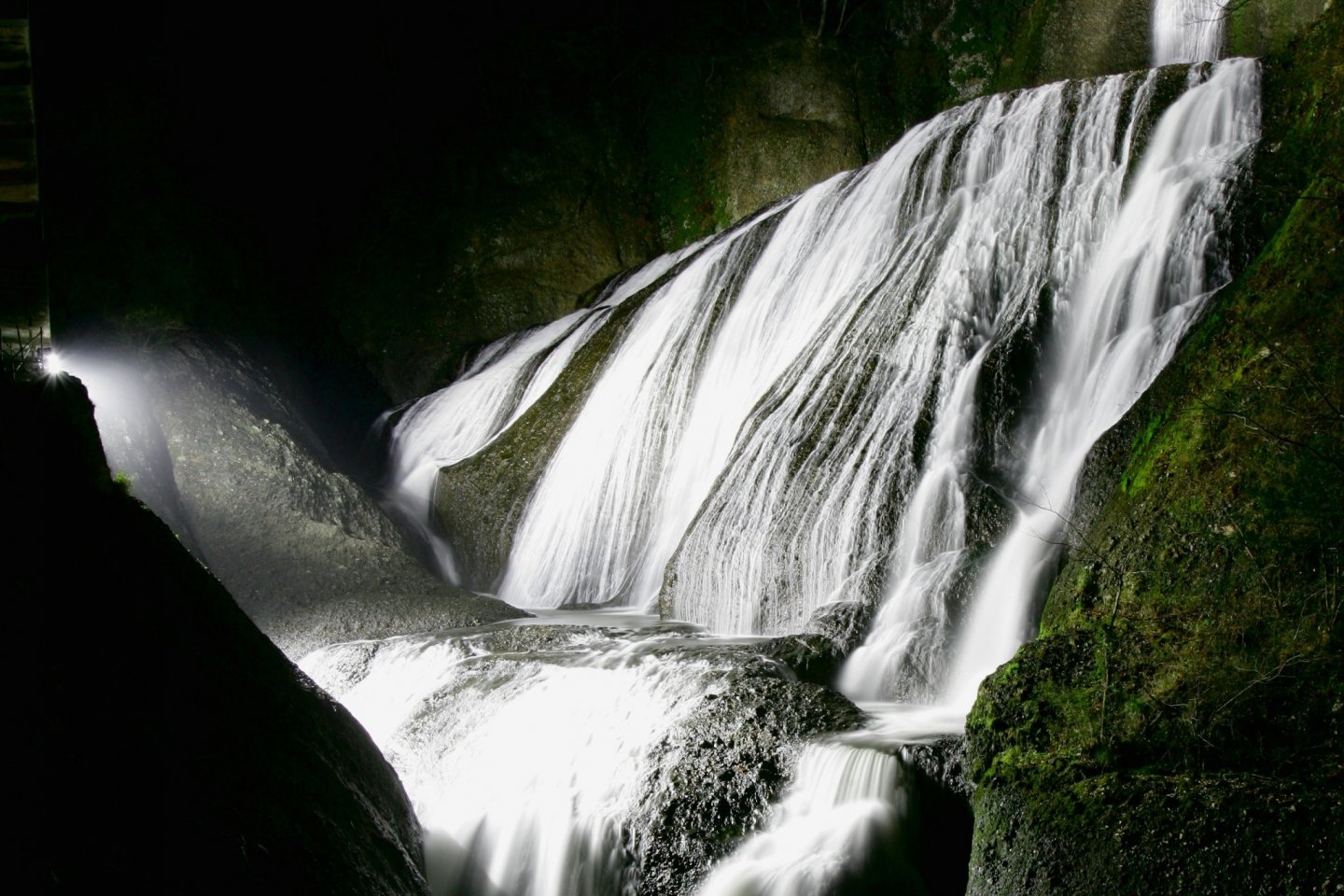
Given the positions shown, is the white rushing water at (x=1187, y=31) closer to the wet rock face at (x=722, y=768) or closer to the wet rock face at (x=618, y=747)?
the wet rock face at (x=618, y=747)

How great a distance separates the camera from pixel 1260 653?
11.5ft

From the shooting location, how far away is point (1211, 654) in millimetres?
3629

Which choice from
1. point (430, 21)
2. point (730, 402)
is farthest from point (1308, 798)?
point (430, 21)

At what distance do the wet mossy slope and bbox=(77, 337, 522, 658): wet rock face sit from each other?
529cm

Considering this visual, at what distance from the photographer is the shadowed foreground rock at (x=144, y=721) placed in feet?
7.98

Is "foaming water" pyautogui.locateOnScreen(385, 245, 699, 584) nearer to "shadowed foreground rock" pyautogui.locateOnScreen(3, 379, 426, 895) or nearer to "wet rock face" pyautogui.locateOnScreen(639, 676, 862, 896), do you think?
"wet rock face" pyautogui.locateOnScreen(639, 676, 862, 896)

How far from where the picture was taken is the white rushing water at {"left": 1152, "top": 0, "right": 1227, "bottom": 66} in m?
10.2

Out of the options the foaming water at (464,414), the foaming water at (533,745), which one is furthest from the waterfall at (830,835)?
the foaming water at (464,414)

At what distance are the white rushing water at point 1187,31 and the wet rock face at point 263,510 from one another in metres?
8.27

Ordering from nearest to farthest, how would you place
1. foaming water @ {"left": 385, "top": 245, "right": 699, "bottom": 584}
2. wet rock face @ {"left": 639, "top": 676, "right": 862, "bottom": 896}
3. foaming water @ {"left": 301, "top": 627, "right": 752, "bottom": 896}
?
wet rock face @ {"left": 639, "top": 676, "right": 862, "bottom": 896} → foaming water @ {"left": 301, "top": 627, "right": 752, "bottom": 896} → foaming water @ {"left": 385, "top": 245, "right": 699, "bottom": 584}

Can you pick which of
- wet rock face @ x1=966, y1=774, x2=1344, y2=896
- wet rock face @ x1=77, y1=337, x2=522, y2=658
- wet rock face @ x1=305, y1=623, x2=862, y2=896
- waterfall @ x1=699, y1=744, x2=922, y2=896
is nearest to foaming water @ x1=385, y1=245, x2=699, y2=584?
wet rock face @ x1=77, y1=337, x2=522, y2=658

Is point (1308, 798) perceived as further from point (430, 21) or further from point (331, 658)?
point (430, 21)

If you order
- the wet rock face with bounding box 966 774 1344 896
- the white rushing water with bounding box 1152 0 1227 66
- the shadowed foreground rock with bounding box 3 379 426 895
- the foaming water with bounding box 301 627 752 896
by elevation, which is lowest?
the foaming water with bounding box 301 627 752 896

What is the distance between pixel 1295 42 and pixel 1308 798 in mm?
6769
